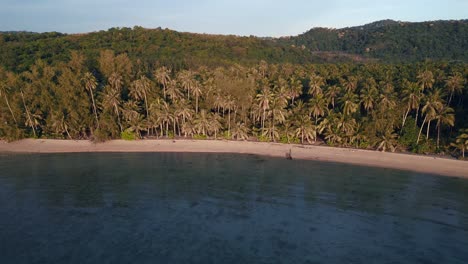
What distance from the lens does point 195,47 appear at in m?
124

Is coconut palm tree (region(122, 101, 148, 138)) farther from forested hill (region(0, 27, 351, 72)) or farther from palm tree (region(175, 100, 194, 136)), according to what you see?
forested hill (region(0, 27, 351, 72))

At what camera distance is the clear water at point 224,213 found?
3164 cm

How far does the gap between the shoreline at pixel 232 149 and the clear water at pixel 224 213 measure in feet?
13.0

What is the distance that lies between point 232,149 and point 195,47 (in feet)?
220

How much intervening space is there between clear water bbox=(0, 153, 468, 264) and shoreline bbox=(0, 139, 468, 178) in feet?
13.0

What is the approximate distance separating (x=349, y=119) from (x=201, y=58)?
198 ft

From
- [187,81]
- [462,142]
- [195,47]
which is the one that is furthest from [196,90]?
[195,47]

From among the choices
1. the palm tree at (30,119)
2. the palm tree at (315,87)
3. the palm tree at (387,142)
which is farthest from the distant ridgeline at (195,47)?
the palm tree at (387,142)

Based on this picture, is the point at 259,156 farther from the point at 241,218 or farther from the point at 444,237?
the point at 444,237

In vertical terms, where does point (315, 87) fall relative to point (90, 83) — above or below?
below

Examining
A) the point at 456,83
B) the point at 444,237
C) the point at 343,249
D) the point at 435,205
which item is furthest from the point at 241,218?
the point at 456,83

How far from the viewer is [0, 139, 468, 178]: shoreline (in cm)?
5984

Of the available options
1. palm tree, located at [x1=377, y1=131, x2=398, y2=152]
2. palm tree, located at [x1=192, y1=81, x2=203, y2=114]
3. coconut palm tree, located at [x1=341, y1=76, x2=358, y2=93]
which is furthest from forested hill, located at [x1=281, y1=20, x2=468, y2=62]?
palm tree, located at [x1=192, y1=81, x2=203, y2=114]

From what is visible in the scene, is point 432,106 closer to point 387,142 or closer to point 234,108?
point 387,142
